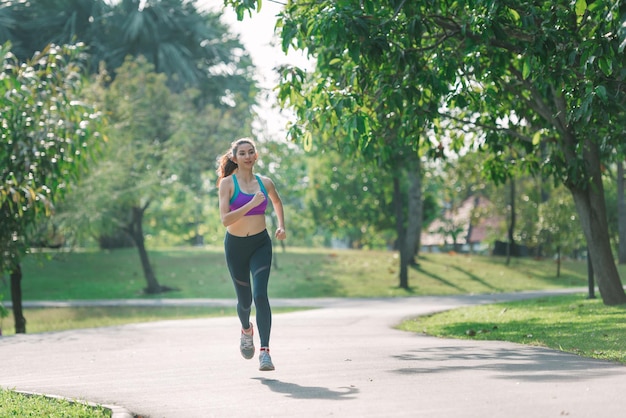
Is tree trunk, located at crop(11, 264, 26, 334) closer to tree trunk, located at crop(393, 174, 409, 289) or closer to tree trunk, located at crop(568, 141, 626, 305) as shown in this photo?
tree trunk, located at crop(568, 141, 626, 305)

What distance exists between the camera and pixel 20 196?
574 inches

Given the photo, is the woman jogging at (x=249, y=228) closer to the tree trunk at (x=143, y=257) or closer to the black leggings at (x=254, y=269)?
the black leggings at (x=254, y=269)

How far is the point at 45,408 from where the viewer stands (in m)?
6.80

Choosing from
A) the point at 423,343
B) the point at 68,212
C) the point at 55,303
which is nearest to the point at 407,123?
the point at 423,343

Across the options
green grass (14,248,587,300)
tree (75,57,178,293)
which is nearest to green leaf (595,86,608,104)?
tree (75,57,178,293)

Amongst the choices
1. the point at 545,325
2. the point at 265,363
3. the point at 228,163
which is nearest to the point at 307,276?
the point at 545,325

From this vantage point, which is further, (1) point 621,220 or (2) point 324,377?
(1) point 621,220

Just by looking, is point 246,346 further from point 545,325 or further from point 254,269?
point 545,325

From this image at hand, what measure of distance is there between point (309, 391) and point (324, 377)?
2.51 ft

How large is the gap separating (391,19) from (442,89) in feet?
3.60

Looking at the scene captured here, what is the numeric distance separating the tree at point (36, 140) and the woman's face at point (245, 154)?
6827mm

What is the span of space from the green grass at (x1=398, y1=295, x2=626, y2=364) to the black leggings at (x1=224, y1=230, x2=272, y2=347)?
3.11 meters

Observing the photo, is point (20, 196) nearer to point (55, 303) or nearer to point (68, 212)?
point (68, 212)

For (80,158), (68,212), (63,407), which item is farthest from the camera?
(68,212)
